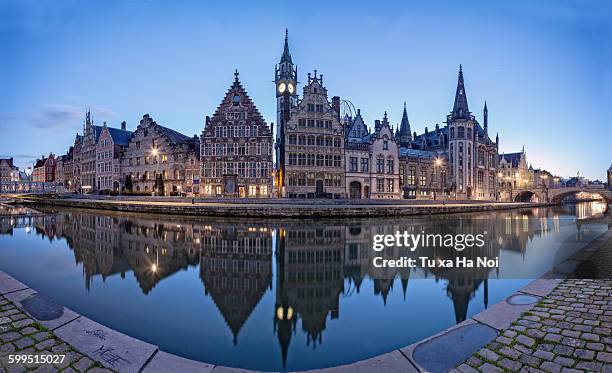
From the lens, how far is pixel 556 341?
4.48 meters

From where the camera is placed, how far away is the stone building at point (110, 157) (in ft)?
195

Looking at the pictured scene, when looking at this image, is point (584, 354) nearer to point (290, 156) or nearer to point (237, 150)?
point (290, 156)

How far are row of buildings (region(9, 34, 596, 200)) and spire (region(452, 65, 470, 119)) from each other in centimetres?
20

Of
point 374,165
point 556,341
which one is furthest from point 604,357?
point 374,165

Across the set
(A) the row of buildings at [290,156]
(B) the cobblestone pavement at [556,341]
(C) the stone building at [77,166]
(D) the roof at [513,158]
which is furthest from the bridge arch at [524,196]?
(C) the stone building at [77,166]

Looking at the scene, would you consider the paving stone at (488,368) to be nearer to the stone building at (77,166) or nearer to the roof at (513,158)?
the stone building at (77,166)

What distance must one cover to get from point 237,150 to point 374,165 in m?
21.5

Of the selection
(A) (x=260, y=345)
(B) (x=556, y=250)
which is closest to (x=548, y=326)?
(A) (x=260, y=345)

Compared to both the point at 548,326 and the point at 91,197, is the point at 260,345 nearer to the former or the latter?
the point at 548,326

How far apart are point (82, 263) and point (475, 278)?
13.8m

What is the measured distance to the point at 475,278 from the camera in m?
9.57

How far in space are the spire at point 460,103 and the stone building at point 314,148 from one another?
32530 mm

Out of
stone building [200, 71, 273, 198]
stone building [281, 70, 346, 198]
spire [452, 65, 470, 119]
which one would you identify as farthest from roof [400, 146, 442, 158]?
stone building [200, 71, 273, 198]

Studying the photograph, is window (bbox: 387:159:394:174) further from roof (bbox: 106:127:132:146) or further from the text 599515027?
roof (bbox: 106:127:132:146)
